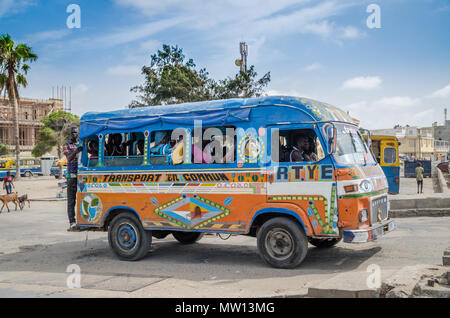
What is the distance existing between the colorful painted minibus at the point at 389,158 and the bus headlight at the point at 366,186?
14859mm

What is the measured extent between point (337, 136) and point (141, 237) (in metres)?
4.39

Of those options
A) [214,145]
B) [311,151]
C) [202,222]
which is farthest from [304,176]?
[202,222]

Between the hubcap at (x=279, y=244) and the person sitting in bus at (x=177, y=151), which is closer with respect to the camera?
the hubcap at (x=279, y=244)

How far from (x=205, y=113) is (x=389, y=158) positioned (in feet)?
53.6

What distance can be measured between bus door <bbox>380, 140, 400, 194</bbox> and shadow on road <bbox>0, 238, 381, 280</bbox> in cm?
1332

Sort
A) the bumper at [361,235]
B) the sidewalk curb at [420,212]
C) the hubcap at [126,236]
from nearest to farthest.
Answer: the bumper at [361,235]
the hubcap at [126,236]
the sidewalk curb at [420,212]

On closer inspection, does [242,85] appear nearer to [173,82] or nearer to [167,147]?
[173,82]

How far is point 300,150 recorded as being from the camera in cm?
802

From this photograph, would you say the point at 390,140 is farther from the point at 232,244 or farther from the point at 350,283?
the point at 350,283

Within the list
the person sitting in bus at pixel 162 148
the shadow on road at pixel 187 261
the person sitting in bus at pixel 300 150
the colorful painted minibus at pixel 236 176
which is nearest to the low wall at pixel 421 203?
the shadow on road at pixel 187 261

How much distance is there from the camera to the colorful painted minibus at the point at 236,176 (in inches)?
299

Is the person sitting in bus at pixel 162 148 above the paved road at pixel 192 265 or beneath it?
above

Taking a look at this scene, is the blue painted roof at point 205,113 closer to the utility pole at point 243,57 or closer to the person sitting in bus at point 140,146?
the person sitting in bus at point 140,146
